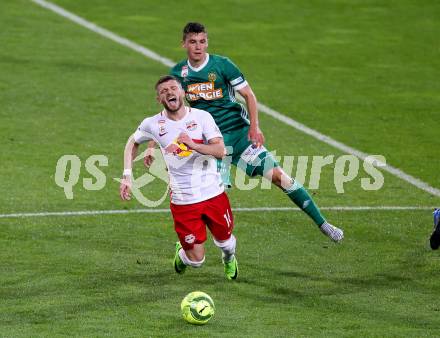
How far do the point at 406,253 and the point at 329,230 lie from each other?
32.6 inches

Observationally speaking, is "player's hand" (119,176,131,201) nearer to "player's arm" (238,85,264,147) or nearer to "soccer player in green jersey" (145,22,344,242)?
"player's arm" (238,85,264,147)

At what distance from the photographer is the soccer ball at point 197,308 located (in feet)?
32.6

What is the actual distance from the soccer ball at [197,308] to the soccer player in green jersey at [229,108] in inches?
95.5

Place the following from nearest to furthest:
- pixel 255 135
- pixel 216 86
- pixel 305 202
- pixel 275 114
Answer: pixel 255 135, pixel 216 86, pixel 305 202, pixel 275 114

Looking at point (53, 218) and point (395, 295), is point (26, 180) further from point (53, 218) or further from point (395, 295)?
point (395, 295)

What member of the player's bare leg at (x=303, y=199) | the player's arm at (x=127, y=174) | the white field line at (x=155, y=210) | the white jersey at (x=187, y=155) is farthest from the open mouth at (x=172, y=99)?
the white field line at (x=155, y=210)

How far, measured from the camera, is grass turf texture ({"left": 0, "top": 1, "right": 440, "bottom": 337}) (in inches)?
413

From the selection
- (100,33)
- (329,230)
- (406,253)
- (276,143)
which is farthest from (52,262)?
(100,33)

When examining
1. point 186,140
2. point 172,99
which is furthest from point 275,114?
point 186,140

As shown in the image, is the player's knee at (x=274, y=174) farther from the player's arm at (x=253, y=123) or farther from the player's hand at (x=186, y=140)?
the player's hand at (x=186, y=140)

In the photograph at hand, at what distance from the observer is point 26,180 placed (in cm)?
1548

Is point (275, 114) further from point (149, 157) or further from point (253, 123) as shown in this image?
point (149, 157)

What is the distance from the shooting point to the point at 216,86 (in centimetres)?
1239

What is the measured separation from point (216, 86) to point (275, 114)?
6980 mm
